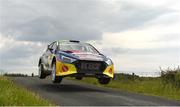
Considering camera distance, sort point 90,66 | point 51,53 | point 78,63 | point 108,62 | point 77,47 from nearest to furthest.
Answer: point 78,63 → point 90,66 → point 108,62 → point 77,47 → point 51,53

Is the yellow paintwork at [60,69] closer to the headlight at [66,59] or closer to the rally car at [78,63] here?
the rally car at [78,63]

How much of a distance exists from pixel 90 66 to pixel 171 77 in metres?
5.20

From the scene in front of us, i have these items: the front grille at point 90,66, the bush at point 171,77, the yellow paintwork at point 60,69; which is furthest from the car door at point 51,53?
the bush at point 171,77

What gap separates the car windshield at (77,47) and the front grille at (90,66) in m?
1.38

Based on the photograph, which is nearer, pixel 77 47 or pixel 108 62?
pixel 108 62

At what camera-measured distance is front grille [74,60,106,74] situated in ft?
54.9

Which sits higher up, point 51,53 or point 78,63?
point 51,53

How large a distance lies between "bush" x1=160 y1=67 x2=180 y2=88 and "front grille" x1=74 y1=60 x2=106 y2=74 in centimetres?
436

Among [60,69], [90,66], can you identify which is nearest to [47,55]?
[60,69]

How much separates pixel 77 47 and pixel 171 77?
4792 millimetres

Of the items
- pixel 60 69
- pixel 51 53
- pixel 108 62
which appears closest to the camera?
pixel 60 69

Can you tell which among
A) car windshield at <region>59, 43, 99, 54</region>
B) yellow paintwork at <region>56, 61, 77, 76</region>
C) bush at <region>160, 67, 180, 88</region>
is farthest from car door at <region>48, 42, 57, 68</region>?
bush at <region>160, 67, 180, 88</region>

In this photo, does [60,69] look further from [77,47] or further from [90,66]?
[77,47]

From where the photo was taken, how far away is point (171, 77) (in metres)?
20.5
